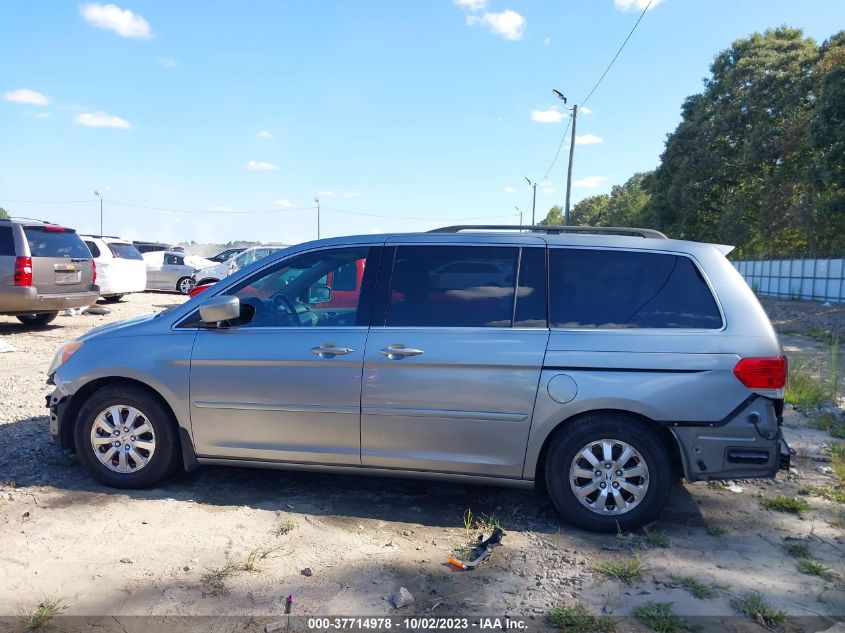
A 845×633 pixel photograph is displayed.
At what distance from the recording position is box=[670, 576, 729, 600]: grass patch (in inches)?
126

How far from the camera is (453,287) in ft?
13.5

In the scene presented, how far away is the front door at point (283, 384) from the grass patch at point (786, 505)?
2897 millimetres

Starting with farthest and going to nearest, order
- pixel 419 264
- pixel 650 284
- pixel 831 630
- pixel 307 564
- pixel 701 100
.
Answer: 1. pixel 701 100
2. pixel 419 264
3. pixel 650 284
4. pixel 307 564
5. pixel 831 630

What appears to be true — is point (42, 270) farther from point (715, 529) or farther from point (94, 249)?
point (715, 529)

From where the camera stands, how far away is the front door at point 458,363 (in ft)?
12.7

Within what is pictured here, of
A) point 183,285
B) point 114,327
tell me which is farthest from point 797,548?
point 183,285

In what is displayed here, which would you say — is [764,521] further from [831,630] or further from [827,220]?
[827,220]

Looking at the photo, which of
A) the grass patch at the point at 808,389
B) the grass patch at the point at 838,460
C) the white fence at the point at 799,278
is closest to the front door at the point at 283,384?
the grass patch at the point at 838,460

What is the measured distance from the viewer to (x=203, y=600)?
10.1ft

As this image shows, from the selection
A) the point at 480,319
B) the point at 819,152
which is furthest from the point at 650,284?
the point at 819,152

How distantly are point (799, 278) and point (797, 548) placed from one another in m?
27.9

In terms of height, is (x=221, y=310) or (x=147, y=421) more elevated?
(x=221, y=310)

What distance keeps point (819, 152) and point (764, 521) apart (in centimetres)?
2264

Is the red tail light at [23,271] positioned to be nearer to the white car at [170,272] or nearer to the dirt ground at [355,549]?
the dirt ground at [355,549]
